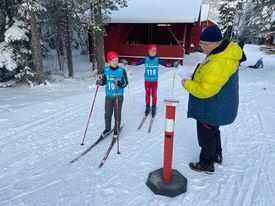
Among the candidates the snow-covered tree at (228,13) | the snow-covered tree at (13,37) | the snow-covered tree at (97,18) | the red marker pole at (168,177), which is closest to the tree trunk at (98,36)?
the snow-covered tree at (97,18)

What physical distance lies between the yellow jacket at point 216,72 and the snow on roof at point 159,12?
534 inches

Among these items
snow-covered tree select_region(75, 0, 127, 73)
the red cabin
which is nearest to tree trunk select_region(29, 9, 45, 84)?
snow-covered tree select_region(75, 0, 127, 73)

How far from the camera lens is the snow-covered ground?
3.61 m

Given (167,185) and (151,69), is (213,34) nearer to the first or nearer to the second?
(167,185)

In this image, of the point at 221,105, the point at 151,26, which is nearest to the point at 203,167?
the point at 221,105

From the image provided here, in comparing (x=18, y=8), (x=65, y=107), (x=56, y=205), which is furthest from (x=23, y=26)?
(x=56, y=205)

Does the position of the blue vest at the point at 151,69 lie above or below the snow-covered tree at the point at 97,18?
below

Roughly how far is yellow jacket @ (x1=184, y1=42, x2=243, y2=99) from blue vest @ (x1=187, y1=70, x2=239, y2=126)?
0.49ft

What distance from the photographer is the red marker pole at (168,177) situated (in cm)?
346

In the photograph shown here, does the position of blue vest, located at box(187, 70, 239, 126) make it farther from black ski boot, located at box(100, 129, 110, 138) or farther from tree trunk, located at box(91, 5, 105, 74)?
tree trunk, located at box(91, 5, 105, 74)

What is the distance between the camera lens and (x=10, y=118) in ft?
22.0

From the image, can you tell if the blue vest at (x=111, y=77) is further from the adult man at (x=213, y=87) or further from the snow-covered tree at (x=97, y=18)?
the snow-covered tree at (x=97, y=18)

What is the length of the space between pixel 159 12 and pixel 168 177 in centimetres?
1573

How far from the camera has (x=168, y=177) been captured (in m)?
3.80
